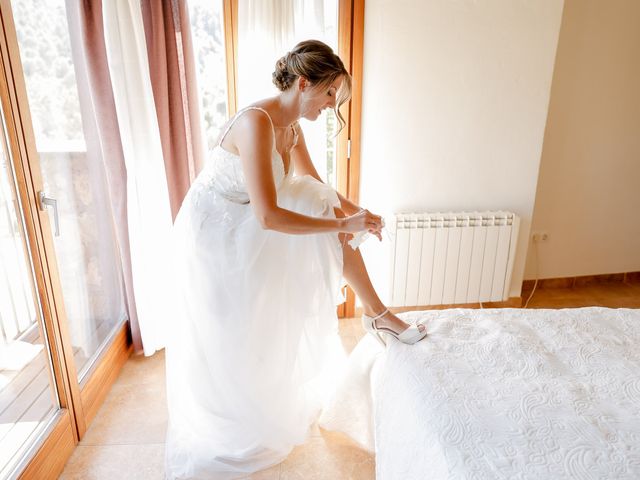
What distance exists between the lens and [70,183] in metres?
1.91

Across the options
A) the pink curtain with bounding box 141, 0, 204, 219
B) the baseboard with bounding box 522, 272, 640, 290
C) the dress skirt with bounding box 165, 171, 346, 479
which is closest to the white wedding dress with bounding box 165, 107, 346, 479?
the dress skirt with bounding box 165, 171, 346, 479

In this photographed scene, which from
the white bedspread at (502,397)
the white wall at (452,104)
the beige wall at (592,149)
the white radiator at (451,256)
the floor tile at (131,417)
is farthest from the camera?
the beige wall at (592,149)

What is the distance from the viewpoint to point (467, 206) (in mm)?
A: 2635

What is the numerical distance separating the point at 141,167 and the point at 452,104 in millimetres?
1678

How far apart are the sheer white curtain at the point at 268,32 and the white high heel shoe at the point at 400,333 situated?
126cm

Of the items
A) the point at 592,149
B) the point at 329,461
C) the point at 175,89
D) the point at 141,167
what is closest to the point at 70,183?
the point at 141,167

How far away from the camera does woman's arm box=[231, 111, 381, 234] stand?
1.38 meters

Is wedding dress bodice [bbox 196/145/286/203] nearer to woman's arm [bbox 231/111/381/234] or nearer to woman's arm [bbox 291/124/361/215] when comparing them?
woman's arm [bbox 231/111/381/234]

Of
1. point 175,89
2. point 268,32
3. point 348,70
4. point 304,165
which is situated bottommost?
point 304,165

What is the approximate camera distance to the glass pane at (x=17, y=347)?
1412 mm

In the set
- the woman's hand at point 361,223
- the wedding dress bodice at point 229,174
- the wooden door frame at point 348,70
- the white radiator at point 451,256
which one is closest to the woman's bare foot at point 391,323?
the woman's hand at point 361,223

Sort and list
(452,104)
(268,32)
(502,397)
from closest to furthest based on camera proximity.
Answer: (502,397), (268,32), (452,104)

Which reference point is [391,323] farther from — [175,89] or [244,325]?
[175,89]

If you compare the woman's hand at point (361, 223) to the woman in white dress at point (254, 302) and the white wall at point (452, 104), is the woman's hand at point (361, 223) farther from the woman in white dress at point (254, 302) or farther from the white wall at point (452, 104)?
the white wall at point (452, 104)
